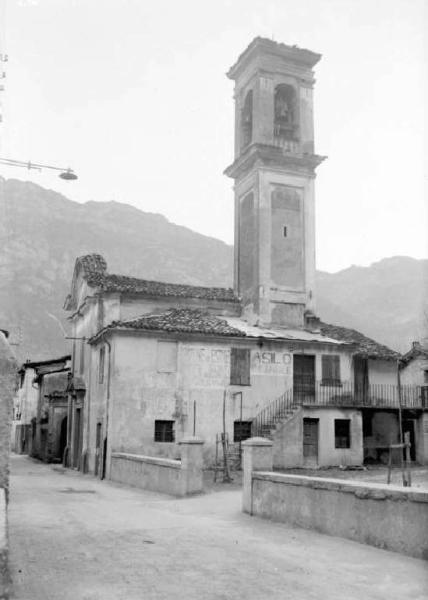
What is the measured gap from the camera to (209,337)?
27.2 metres

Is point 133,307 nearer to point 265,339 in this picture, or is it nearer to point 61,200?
point 265,339

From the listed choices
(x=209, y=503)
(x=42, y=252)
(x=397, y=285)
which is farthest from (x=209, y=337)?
(x=397, y=285)

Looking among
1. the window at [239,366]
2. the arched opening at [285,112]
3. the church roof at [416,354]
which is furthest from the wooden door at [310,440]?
the arched opening at [285,112]

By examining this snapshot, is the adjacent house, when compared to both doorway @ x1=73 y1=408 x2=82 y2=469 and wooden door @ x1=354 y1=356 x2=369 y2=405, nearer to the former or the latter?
doorway @ x1=73 y1=408 x2=82 y2=469

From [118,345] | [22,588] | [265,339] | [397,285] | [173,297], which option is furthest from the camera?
[397,285]

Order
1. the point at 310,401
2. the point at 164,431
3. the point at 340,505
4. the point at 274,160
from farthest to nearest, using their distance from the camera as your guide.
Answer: the point at 274,160 → the point at 310,401 → the point at 164,431 → the point at 340,505

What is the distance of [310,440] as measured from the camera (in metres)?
26.7

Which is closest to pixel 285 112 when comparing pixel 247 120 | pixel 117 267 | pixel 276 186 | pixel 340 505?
pixel 247 120

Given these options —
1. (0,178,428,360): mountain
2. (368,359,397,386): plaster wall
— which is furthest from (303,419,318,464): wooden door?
(0,178,428,360): mountain

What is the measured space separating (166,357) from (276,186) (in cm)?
1010

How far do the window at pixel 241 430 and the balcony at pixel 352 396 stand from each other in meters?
2.27

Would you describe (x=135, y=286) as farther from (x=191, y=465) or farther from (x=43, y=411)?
(x=43, y=411)

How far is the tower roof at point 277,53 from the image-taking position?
31.7 meters

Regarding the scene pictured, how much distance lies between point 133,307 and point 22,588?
73.7 feet
